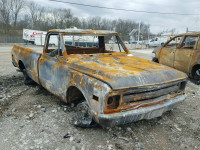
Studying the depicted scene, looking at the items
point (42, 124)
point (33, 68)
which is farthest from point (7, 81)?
point (42, 124)

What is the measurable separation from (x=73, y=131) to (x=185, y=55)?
4891 millimetres

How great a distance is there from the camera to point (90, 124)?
2771mm

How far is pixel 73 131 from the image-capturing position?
2783 millimetres

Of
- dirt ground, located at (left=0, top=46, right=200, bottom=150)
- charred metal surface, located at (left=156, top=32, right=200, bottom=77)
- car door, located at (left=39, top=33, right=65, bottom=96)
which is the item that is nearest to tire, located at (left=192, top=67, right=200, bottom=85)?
charred metal surface, located at (left=156, top=32, right=200, bottom=77)

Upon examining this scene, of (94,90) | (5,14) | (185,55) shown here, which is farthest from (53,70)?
(5,14)

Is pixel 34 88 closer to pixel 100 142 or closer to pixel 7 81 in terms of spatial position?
pixel 7 81

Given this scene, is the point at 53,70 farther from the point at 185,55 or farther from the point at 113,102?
the point at 185,55

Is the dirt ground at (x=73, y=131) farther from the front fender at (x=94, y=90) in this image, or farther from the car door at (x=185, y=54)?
the car door at (x=185, y=54)

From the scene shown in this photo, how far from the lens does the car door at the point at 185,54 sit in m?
5.84

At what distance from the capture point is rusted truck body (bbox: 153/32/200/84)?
568 cm

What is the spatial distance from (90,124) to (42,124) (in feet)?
2.80

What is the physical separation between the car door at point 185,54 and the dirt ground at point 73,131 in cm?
239

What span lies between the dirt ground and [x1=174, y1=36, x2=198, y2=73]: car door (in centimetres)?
239

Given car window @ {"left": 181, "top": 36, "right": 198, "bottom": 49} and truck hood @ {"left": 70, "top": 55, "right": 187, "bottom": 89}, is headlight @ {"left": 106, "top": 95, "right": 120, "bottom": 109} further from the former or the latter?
car window @ {"left": 181, "top": 36, "right": 198, "bottom": 49}
